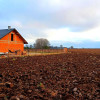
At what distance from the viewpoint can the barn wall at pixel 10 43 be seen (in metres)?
22.8

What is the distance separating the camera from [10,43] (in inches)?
953

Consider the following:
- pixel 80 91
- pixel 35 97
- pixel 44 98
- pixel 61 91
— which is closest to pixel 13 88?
pixel 35 97

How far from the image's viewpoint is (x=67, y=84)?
19.1 feet

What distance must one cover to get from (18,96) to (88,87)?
9.63ft

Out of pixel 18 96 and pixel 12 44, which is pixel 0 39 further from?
pixel 18 96

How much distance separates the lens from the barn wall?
22789 mm

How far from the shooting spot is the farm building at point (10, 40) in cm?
2281

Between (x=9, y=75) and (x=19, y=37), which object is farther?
(x=19, y=37)

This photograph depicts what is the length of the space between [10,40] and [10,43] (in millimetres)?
558

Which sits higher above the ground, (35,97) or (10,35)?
(10,35)

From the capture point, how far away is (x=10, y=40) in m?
24.2

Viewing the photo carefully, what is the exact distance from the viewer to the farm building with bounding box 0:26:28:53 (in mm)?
22806

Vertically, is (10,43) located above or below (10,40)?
below

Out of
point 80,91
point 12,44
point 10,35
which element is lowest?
point 80,91
